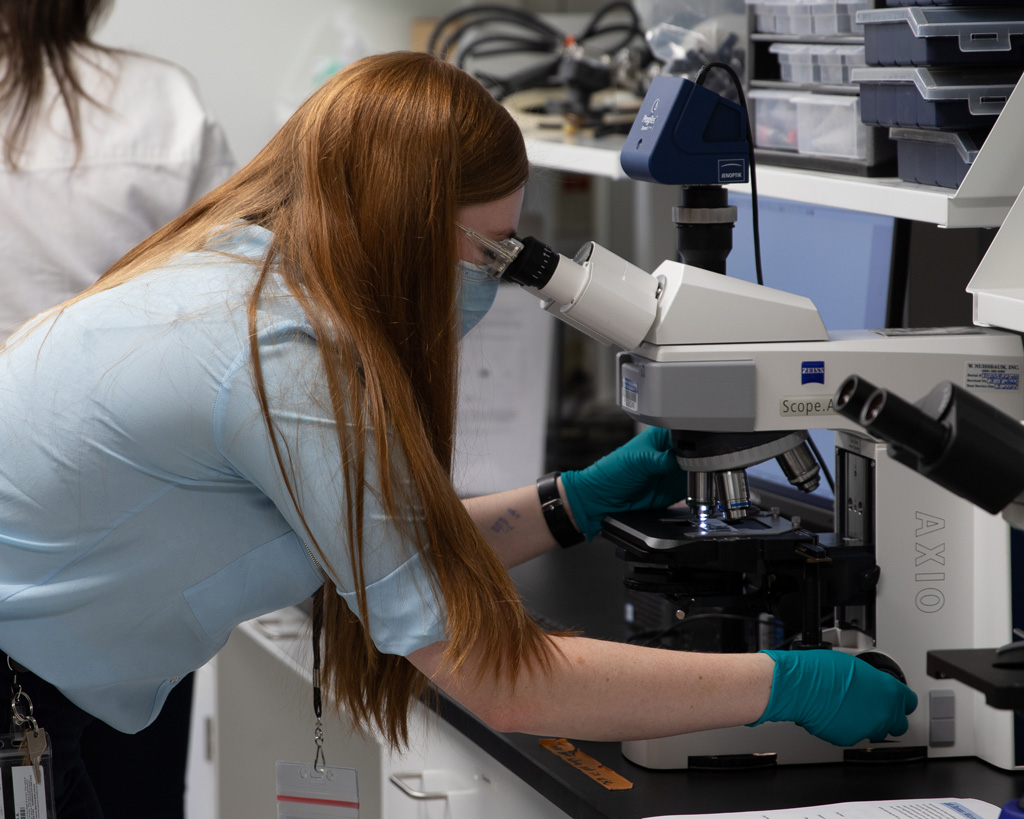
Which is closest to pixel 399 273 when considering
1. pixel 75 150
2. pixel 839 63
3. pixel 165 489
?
pixel 165 489

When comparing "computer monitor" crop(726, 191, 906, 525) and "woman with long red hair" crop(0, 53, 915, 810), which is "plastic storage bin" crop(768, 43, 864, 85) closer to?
"computer monitor" crop(726, 191, 906, 525)

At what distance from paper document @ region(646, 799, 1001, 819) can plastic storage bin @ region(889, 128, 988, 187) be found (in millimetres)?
610

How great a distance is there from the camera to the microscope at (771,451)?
1173mm

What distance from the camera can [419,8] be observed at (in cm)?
296

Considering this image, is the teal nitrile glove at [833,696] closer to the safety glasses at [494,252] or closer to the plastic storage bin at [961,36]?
the safety glasses at [494,252]

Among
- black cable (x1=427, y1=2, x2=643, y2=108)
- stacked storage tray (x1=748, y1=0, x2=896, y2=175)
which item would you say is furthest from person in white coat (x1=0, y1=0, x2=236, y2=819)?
stacked storage tray (x1=748, y1=0, x2=896, y2=175)

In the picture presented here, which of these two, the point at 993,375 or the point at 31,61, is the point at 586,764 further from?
the point at 31,61

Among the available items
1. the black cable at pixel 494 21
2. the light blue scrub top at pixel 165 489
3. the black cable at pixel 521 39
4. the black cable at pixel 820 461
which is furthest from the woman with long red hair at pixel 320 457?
the black cable at pixel 494 21

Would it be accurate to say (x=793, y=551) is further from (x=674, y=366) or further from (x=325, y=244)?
(x=325, y=244)

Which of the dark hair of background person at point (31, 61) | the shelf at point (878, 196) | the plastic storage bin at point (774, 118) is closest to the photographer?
the shelf at point (878, 196)

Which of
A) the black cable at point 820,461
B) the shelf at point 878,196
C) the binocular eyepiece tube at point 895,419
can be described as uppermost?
the shelf at point 878,196

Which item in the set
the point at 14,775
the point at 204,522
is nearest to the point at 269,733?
the point at 14,775

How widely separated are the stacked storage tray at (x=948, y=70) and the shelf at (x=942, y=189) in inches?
1.3

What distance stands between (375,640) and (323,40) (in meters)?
2.21
